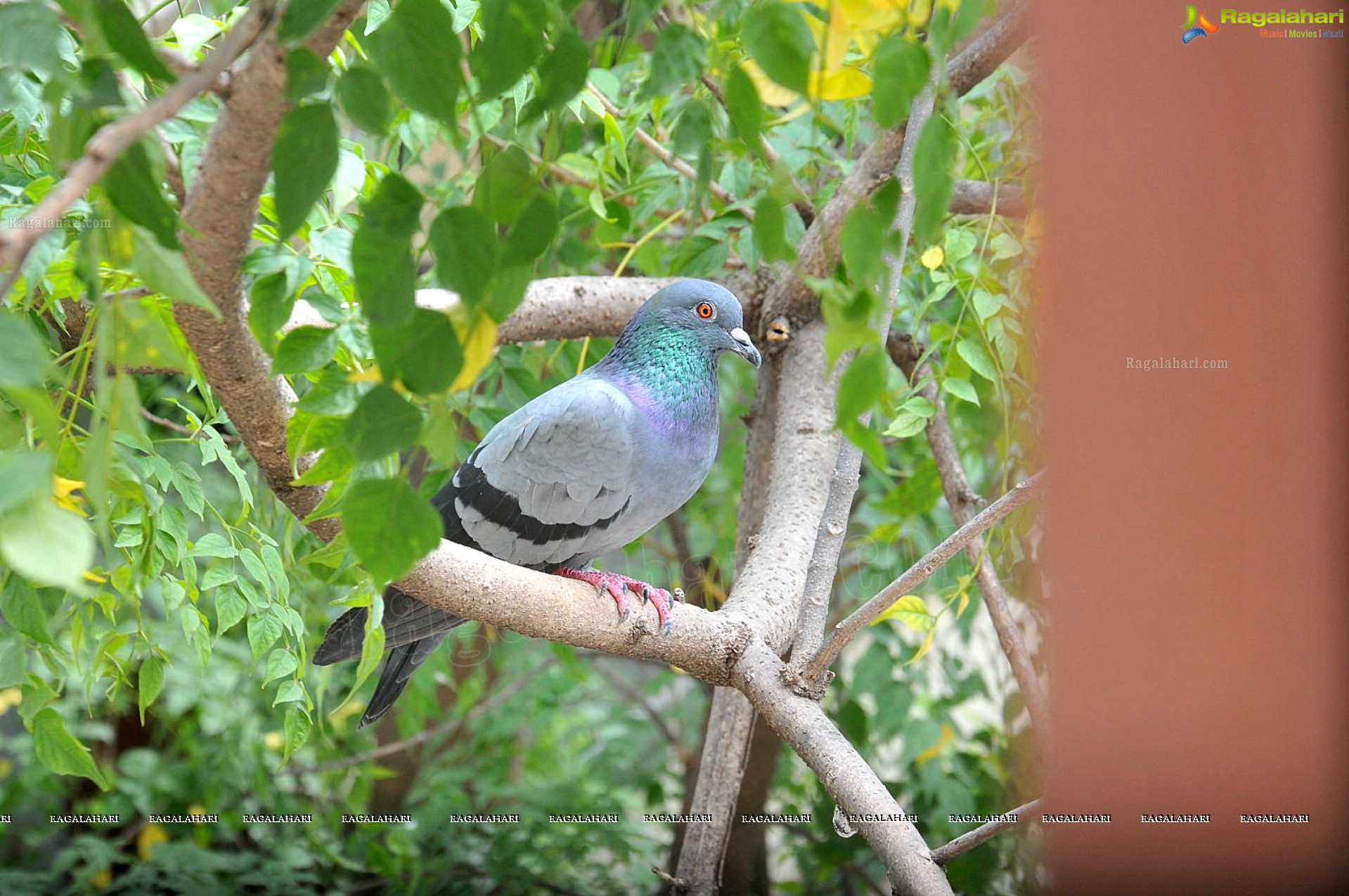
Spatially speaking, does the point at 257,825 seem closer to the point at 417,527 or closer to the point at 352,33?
the point at 352,33

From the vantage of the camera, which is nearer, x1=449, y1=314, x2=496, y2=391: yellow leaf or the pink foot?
x1=449, y1=314, x2=496, y2=391: yellow leaf

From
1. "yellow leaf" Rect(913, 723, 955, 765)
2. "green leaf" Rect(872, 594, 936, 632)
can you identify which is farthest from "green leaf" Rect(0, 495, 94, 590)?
"yellow leaf" Rect(913, 723, 955, 765)

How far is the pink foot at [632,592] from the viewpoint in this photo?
1.21 m

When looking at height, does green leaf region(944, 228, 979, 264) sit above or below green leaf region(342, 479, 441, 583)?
above

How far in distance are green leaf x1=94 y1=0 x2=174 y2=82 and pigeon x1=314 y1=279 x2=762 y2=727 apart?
0.91 m

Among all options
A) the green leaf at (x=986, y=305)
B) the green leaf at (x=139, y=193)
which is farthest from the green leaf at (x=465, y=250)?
the green leaf at (x=986, y=305)

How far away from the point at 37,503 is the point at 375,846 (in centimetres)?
198

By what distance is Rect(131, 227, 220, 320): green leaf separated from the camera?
1.28 ft

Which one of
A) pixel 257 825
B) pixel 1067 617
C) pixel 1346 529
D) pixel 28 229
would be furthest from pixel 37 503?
pixel 257 825

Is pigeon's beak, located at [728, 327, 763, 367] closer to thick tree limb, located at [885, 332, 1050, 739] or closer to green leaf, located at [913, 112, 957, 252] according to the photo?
thick tree limb, located at [885, 332, 1050, 739]

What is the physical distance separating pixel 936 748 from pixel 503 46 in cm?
174

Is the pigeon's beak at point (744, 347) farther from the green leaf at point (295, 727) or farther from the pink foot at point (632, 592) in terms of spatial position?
the green leaf at point (295, 727)

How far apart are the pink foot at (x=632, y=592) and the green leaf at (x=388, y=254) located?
83 centimetres

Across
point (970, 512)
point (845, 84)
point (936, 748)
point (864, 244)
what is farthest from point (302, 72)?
point (936, 748)
